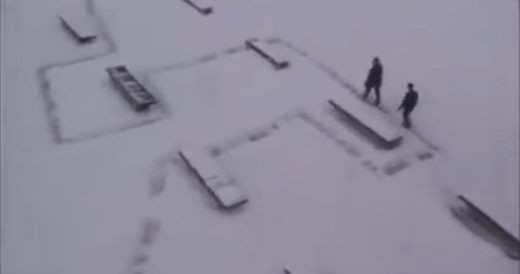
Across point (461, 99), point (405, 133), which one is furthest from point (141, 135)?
point (461, 99)

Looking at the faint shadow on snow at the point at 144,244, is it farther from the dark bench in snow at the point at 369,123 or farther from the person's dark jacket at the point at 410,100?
the person's dark jacket at the point at 410,100

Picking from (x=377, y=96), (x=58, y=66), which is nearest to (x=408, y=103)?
(x=377, y=96)

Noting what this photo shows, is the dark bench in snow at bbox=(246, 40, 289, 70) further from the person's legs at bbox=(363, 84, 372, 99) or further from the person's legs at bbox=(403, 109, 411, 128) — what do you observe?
the person's legs at bbox=(403, 109, 411, 128)

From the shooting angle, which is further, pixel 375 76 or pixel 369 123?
pixel 375 76

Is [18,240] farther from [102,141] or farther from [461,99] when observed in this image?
[461,99]

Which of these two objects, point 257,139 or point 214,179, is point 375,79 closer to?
point 257,139
